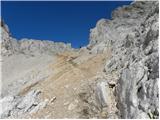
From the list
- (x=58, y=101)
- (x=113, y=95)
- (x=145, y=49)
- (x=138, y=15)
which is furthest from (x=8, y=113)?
(x=138, y=15)

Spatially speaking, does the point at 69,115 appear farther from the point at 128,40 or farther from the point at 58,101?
the point at 128,40

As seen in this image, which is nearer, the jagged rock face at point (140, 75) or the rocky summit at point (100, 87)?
the jagged rock face at point (140, 75)

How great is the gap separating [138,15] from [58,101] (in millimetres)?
52373

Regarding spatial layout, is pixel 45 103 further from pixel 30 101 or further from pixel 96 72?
pixel 96 72

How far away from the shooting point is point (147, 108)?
50.5 ft

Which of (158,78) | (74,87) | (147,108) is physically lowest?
(147,108)

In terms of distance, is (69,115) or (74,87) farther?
(74,87)

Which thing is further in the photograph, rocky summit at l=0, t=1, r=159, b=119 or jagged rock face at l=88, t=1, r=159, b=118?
rocky summit at l=0, t=1, r=159, b=119

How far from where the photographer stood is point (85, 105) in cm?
2181

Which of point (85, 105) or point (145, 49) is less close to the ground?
point (145, 49)

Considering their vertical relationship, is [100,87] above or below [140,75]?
above

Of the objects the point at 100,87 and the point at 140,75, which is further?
the point at 100,87

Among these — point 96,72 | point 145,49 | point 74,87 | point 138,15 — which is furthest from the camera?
point 138,15

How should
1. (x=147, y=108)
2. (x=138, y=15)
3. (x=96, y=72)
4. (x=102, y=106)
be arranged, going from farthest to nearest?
(x=138, y=15)
(x=96, y=72)
(x=102, y=106)
(x=147, y=108)
